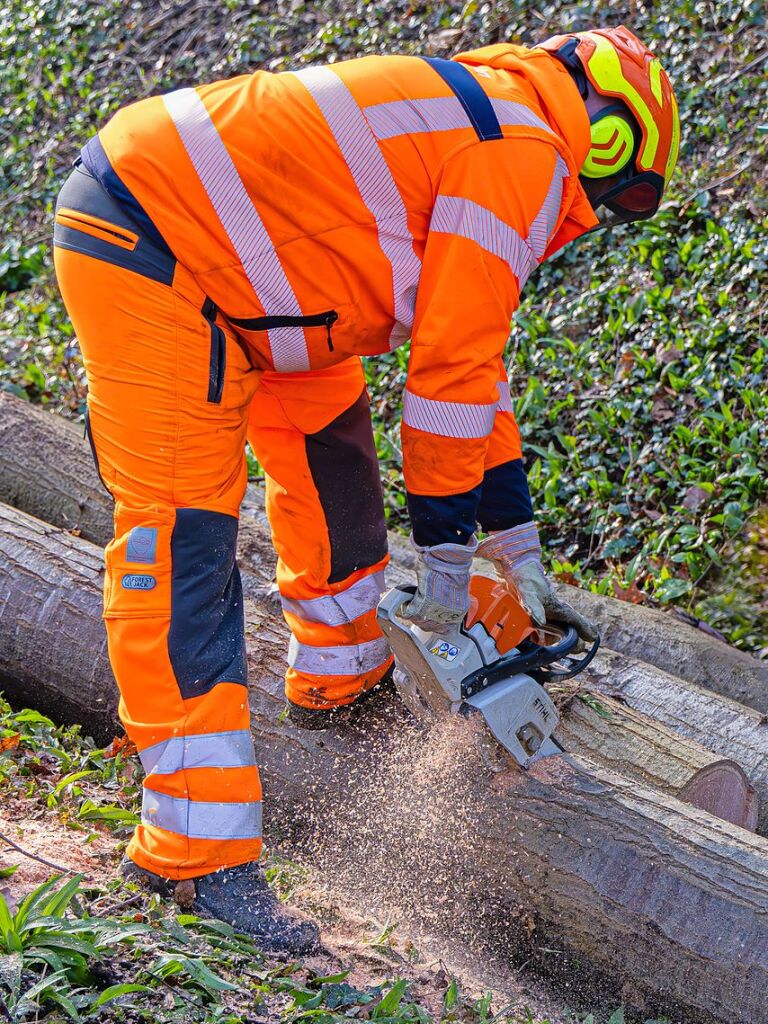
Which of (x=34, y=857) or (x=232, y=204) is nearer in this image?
(x=232, y=204)

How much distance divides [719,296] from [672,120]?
8.46 feet

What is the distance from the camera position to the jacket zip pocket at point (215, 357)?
2.67m

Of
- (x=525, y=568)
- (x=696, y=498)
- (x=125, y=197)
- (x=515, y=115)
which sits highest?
(x=515, y=115)

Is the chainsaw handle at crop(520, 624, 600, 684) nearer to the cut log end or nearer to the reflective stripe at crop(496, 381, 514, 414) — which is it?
the cut log end

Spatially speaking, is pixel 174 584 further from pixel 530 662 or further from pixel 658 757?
pixel 658 757

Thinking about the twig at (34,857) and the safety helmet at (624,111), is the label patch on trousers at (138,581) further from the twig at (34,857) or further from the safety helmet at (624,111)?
the safety helmet at (624,111)

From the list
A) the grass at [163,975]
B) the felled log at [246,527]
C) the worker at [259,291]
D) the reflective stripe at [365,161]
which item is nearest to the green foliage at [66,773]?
the grass at [163,975]

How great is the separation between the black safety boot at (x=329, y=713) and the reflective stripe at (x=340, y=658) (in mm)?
75

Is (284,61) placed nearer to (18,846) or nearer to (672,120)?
(672,120)

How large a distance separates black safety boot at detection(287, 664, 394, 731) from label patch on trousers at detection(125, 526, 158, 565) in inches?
36.3

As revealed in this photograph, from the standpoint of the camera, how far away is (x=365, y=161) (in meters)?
2.61

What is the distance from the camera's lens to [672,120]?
2840 millimetres

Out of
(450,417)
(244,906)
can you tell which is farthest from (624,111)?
(244,906)

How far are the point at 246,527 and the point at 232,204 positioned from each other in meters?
2.07
